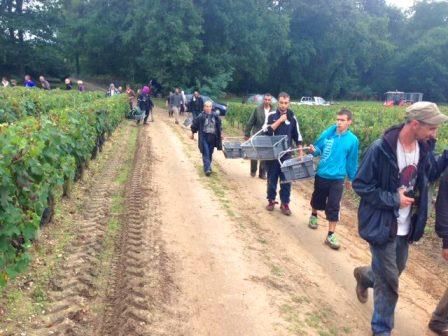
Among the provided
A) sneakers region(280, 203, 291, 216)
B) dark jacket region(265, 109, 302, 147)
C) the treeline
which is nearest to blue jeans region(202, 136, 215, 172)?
dark jacket region(265, 109, 302, 147)

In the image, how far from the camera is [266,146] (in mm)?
7910

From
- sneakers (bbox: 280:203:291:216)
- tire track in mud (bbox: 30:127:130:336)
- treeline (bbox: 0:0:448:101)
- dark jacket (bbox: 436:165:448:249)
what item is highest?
treeline (bbox: 0:0:448:101)

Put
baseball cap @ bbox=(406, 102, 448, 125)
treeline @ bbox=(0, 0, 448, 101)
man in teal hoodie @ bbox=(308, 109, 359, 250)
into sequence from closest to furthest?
baseball cap @ bbox=(406, 102, 448, 125) → man in teal hoodie @ bbox=(308, 109, 359, 250) → treeline @ bbox=(0, 0, 448, 101)

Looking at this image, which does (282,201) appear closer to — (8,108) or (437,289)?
(437,289)

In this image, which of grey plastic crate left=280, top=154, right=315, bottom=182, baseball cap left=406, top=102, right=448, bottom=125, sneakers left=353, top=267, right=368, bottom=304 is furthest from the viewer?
grey plastic crate left=280, top=154, right=315, bottom=182

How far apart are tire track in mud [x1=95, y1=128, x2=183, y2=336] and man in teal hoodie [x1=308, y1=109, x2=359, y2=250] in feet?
7.44

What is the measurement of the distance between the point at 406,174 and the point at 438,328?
155 centimetres

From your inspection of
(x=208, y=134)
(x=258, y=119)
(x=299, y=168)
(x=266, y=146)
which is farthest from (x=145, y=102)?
(x=299, y=168)

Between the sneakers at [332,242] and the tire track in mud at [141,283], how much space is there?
7.32 feet

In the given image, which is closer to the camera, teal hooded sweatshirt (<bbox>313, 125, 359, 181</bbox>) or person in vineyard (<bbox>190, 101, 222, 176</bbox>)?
teal hooded sweatshirt (<bbox>313, 125, 359, 181</bbox>)

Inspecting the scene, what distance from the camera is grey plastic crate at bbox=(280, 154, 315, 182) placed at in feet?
22.3

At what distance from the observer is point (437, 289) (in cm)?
540

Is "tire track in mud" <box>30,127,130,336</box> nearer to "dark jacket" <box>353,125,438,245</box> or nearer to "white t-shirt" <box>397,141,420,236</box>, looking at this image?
"dark jacket" <box>353,125,438,245</box>

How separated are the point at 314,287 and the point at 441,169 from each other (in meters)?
1.86
